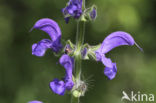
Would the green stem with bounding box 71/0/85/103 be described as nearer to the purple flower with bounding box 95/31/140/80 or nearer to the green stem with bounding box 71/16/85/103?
the green stem with bounding box 71/16/85/103

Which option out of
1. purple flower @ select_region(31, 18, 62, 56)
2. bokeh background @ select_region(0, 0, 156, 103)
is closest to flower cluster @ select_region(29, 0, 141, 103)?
purple flower @ select_region(31, 18, 62, 56)

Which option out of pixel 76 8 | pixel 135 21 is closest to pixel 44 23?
pixel 76 8

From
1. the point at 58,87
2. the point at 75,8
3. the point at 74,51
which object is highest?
the point at 75,8

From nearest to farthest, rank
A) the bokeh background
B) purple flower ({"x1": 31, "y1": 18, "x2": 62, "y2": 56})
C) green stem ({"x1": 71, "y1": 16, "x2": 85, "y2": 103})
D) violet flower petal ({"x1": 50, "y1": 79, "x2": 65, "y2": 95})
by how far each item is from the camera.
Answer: violet flower petal ({"x1": 50, "y1": 79, "x2": 65, "y2": 95}), green stem ({"x1": 71, "y1": 16, "x2": 85, "y2": 103}), purple flower ({"x1": 31, "y1": 18, "x2": 62, "y2": 56}), the bokeh background

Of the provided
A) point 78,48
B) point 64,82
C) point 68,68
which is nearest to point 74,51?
point 78,48

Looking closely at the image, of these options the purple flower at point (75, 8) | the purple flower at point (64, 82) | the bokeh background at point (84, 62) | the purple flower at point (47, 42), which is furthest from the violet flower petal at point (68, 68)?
the bokeh background at point (84, 62)

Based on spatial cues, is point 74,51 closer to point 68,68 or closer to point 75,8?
point 68,68
